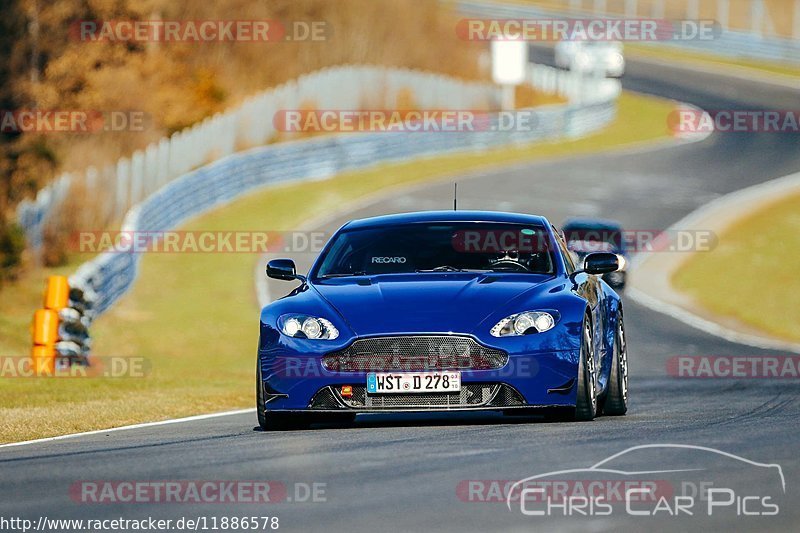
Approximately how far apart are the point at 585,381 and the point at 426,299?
3.61 ft

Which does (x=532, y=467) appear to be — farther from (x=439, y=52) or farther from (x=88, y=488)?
(x=439, y=52)

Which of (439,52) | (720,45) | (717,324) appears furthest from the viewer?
(720,45)

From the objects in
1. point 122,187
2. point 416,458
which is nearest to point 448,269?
point 416,458

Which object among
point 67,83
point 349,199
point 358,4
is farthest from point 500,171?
point 358,4

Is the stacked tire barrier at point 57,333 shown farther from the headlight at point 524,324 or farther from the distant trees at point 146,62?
the headlight at point 524,324

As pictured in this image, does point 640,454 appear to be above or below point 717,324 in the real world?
above

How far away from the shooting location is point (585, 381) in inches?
404

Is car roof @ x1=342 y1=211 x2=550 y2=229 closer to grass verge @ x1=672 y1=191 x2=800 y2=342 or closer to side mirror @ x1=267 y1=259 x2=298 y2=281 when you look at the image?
side mirror @ x1=267 y1=259 x2=298 y2=281

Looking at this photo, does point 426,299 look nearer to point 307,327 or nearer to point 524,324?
point 524,324

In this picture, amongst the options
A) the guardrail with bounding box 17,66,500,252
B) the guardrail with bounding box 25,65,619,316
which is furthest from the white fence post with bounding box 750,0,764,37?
the guardrail with bounding box 17,66,500,252

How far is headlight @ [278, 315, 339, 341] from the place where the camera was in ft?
33.2

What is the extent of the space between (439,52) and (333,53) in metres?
6.93

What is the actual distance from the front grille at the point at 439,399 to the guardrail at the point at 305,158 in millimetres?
12773

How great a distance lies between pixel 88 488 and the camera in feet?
26.4
